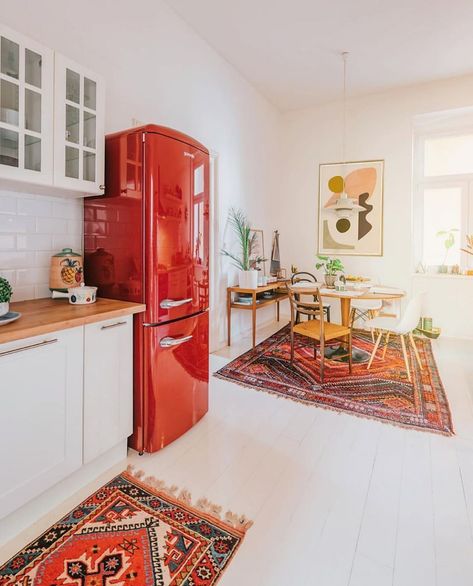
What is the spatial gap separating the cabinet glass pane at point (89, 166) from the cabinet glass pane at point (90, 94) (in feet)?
0.87

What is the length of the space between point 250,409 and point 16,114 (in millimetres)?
2287

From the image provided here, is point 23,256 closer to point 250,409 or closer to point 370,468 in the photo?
point 250,409

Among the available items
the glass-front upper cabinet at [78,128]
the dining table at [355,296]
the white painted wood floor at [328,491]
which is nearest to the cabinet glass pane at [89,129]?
the glass-front upper cabinet at [78,128]

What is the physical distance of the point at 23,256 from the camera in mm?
1947

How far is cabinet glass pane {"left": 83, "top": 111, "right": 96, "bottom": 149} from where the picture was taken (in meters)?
1.89

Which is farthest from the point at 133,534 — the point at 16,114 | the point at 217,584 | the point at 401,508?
the point at 16,114

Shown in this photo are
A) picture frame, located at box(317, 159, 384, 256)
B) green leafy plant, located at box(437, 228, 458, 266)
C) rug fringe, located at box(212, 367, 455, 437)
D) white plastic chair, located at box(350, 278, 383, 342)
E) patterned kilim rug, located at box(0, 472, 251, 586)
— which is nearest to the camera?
patterned kilim rug, located at box(0, 472, 251, 586)

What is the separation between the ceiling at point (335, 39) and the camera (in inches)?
123

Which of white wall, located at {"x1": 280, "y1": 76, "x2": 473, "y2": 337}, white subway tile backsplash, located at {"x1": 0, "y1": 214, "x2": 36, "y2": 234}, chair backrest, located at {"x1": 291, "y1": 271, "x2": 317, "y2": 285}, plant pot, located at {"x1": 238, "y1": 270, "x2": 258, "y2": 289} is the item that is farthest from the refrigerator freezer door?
white wall, located at {"x1": 280, "y1": 76, "x2": 473, "y2": 337}

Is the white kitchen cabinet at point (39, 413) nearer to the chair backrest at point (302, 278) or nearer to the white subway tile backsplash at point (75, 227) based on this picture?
the white subway tile backsplash at point (75, 227)

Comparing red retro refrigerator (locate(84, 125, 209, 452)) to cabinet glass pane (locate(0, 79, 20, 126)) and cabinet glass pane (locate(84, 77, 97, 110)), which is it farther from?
cabinet glass pane (locate(0, 79, 20, 126))

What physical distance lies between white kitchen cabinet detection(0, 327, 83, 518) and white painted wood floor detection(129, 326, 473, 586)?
525 millimetres

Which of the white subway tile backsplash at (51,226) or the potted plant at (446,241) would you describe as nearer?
the white subway tile backsplash at (51,226)

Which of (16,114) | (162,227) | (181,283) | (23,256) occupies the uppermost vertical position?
(16,114)
